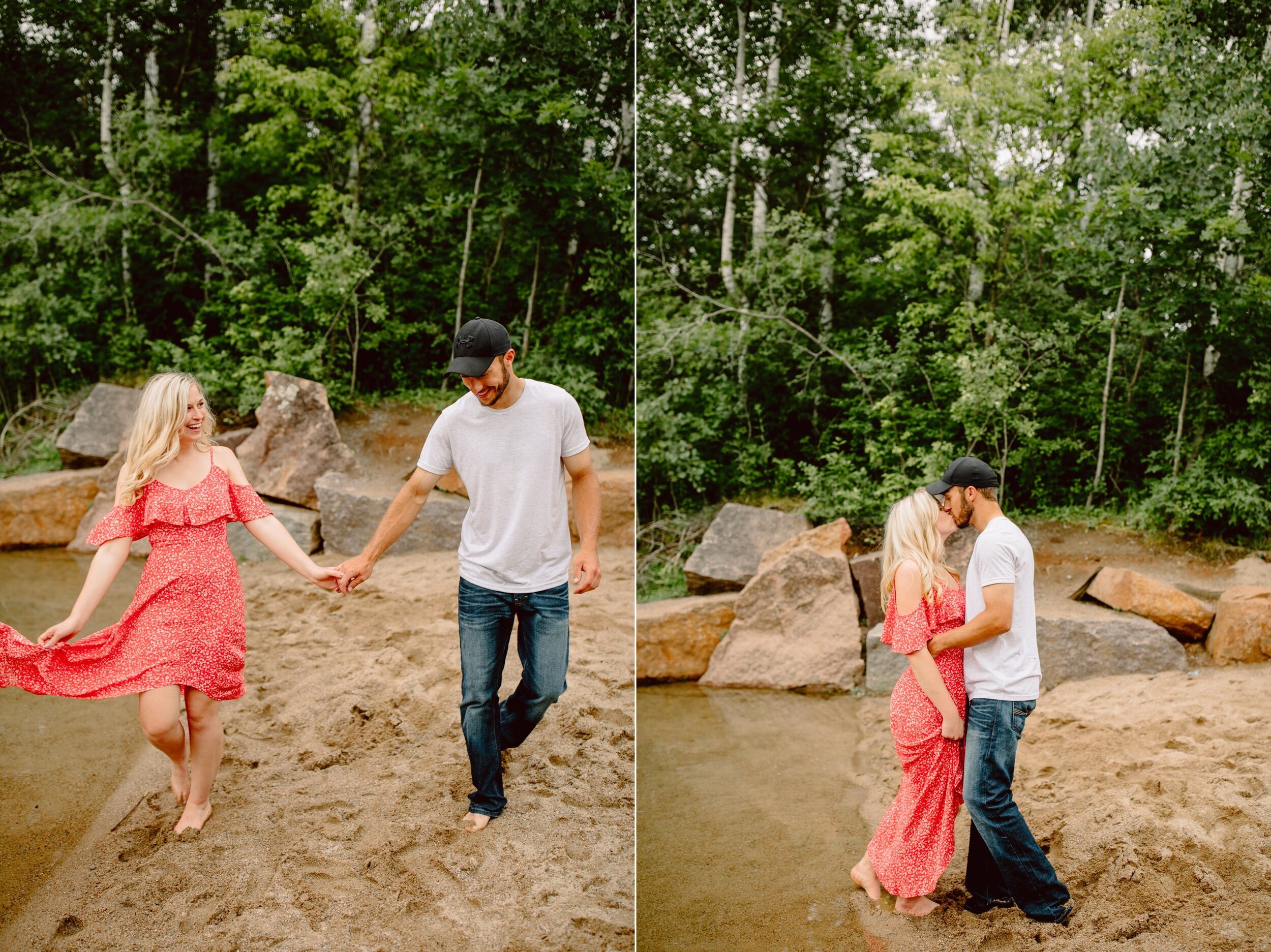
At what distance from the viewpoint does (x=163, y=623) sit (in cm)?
226

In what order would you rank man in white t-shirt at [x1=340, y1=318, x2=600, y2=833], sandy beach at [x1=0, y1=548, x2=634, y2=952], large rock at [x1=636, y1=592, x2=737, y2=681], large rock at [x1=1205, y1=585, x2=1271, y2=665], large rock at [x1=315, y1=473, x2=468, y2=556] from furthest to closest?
1. large rock at [x1=636, y1=592, x2=737, y2=681]
2. large rock at [x1=1205, y1=585, x2=1271, y2=665]
3. large rock at [x1=315, y1=473, x2=468, y2=556]
4. man in white t-shirt at [x1=340, y1=318, x2=600, y2=833]
5. sandy beach at [x1=0, y1=548, x2=634, y2=952]

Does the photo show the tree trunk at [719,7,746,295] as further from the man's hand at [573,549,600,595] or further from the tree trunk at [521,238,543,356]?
the man's hand at [573,549,600,595]

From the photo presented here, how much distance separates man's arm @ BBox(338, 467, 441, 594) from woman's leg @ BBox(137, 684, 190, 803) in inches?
20.6

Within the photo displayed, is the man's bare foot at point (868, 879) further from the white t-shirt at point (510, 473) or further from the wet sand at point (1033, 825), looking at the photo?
the white t-shirt at point (510, 473)

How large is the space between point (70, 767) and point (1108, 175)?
4.91 m

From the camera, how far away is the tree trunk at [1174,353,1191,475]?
151 inches

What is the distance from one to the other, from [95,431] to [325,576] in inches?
60.2

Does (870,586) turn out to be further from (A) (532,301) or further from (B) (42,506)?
(B) (42,506)

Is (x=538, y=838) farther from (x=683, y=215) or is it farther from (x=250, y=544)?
(x=683, y=215)

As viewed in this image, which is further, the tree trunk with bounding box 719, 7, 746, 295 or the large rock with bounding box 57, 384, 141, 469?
the tree trunk with bounding box 719, 7, 746, 295

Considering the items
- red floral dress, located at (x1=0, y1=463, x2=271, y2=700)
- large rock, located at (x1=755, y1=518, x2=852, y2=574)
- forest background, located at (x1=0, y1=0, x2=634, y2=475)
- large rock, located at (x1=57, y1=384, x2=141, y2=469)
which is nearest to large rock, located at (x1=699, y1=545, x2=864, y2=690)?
large rock, located at (x1=755, y1=518, x2=852, y2=574)

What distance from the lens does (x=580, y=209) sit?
3.41 m

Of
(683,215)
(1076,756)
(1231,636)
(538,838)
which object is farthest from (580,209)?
(1231,636)

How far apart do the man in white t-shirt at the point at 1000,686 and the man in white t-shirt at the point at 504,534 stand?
1.04m
